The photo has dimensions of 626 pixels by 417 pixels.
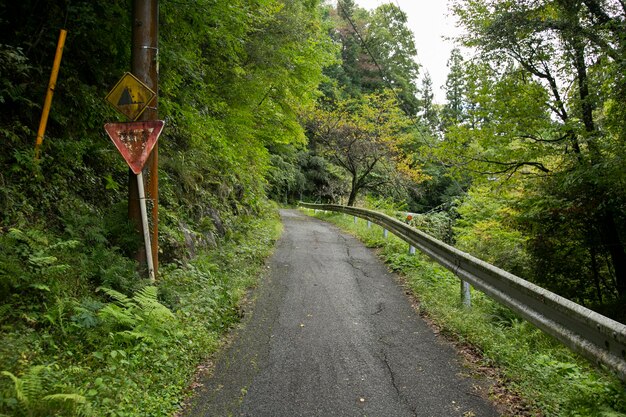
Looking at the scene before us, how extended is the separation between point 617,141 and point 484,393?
6670 millimetres

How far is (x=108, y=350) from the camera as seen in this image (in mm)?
3650

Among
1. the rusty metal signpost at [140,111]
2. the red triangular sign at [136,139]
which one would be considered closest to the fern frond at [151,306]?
the rusty metal signpost at [140,111]

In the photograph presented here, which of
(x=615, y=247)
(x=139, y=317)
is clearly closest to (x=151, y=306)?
(x=139, y=317)

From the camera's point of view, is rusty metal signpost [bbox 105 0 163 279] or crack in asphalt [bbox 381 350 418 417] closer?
crack in asphalt [bbox 381 350 418 417]

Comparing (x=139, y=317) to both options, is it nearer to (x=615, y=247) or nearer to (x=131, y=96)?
(x=131, y=96)

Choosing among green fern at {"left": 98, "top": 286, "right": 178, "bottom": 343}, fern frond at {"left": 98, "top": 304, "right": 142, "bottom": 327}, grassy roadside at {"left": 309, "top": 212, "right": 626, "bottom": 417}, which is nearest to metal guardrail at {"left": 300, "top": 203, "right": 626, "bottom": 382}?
grassy roadside at {"left": 309, "top": 212, "right": 626, "bottom": 417}

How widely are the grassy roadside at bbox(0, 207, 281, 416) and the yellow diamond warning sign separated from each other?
2.10 m

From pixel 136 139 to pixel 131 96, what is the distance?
554mm

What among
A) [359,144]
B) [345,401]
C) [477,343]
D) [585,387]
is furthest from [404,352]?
[359,144]

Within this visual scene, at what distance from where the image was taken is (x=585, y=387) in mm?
3361

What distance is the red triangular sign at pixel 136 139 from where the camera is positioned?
4883 mm

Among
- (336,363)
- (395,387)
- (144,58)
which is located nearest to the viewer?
(395,387)

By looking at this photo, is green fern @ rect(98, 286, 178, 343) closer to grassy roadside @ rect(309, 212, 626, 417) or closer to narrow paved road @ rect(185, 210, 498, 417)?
narrow paved road @ rect(185, 210, 498, 417)

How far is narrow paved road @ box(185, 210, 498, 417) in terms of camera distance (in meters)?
3.54
